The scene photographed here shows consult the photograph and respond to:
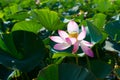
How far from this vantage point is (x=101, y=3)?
230 cm

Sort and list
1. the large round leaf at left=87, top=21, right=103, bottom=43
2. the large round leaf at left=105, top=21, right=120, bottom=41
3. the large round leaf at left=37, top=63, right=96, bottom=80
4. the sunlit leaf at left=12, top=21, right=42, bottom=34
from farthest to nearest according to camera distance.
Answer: the sunlit leaf at left=12, top=21, right=42, bottom=34 < the large round leaf at left=105, top=21, right=120, bottom=41 < the large round leaf at left=87, top=21, right=103, bottom=43 < the large round leaf at left=37, top=63, right=96, bottom=80

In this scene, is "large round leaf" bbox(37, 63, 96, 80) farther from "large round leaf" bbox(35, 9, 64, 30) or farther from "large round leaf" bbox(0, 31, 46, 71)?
"large round leaf" bbox(35, 9, 64, 30)

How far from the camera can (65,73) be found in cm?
81

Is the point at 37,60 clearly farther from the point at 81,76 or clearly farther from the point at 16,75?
the point at 81,76

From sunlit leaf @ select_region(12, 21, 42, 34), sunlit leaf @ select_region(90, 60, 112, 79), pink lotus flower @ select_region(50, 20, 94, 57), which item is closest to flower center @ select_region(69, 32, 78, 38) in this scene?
pink lotus flower @ select_region(50, 20, 94, 57)

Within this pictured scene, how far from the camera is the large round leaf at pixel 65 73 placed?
79 cm

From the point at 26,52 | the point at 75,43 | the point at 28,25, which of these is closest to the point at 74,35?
the point at 75,43

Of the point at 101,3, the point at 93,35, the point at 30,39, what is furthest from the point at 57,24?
the point at 101,3

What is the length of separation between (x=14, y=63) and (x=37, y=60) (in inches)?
2.6

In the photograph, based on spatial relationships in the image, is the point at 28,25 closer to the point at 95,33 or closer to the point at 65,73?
the point at 95,33

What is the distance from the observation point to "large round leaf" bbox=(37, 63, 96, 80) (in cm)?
79

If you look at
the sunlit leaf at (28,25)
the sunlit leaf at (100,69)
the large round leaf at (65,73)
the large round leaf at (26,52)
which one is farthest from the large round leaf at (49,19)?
the large round leaf at (65,73)

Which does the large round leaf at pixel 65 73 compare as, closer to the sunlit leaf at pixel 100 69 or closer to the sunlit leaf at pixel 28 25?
the sunlit leaf at pixel 100 69

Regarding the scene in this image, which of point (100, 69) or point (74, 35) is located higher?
point (74, 35)
